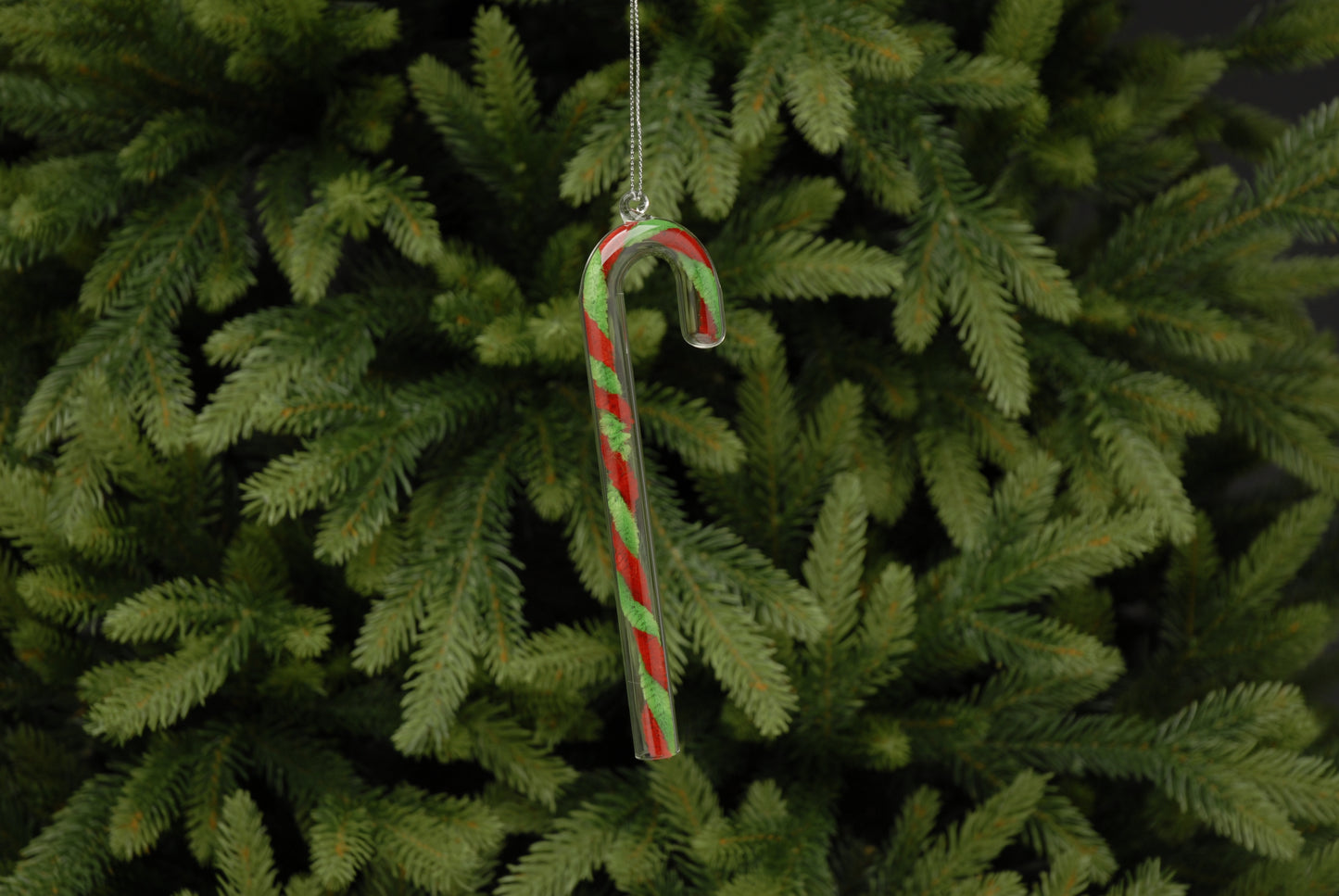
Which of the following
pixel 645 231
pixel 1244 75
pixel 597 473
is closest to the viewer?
pixel 645 231

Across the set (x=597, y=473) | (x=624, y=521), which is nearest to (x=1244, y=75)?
(x=597, y=473)

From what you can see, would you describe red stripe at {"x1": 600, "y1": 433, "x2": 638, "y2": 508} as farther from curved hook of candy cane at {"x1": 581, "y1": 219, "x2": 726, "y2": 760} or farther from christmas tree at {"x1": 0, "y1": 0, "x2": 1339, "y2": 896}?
christmas tree at {"x1": 0, "y1": 0, "x2": 1339, "y2": 896}

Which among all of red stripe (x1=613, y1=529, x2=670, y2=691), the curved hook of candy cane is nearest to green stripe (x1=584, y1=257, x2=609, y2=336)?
the curved hook of candy cane

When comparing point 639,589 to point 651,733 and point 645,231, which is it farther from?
point 645,231

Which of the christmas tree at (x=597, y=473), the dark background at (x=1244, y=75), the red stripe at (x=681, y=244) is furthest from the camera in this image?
the dark background at (x=1244, y=75)

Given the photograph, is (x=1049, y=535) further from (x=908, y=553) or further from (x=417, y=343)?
(x=417, y=343)

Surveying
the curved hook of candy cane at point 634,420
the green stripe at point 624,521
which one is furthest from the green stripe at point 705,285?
the green stripe at point 624,521

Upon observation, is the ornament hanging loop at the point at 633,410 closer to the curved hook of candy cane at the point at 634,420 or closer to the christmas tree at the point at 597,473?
the curved hook of candy cane at the point at 634,420
